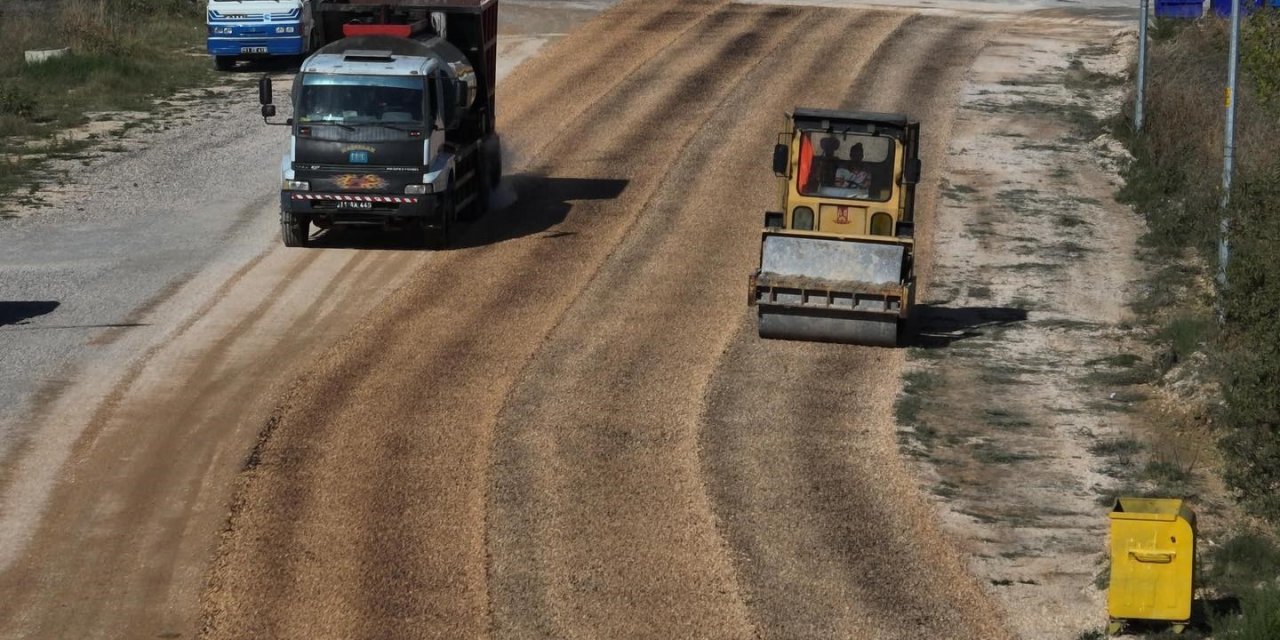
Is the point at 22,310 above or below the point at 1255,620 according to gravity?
above

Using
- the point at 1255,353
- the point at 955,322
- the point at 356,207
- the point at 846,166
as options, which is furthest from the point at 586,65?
the point at 1255,353

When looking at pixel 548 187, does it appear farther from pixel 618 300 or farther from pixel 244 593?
pixel 244 593

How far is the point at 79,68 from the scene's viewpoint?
114 ft

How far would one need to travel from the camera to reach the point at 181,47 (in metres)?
39.1

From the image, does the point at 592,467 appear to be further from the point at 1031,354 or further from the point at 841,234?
the point at 1031,354

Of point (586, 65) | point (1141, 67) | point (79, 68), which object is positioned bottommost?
point (79, 68)

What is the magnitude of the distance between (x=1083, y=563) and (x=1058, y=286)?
9464 mm

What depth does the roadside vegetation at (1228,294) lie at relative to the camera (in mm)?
13422

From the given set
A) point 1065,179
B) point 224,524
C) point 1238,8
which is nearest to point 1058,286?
point 1238,8

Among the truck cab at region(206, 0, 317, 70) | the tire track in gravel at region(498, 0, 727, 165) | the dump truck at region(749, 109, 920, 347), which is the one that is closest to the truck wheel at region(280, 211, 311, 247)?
the dump truck at region(749, 109, 920, 347)

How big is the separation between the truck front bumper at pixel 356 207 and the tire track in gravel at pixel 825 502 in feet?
16.6

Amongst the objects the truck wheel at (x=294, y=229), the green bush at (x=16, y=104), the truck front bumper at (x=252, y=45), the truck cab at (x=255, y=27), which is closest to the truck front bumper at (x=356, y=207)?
the truck wheel at (x=294, y=229)

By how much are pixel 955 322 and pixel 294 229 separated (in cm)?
888

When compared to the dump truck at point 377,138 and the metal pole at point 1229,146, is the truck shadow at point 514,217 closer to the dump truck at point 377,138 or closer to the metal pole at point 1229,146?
the dump truck at point 377,138
